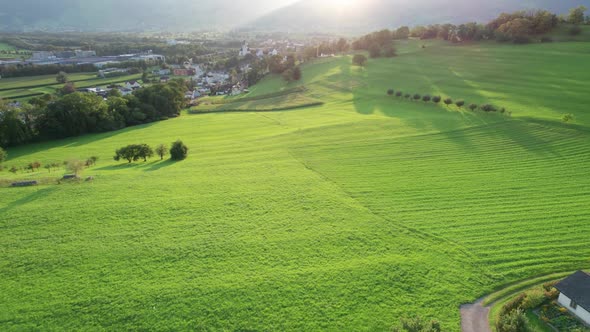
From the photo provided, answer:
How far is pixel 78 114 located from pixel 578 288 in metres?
78.2

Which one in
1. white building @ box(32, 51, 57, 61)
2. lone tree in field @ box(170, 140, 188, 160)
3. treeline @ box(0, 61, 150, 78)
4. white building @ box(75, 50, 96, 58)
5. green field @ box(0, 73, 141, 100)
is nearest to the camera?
lone tree in field @ box(170, 140, 188, 160)

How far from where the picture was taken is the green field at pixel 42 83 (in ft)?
317

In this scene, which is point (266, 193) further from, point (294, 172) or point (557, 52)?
point (557, 52)

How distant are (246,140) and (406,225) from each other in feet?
113

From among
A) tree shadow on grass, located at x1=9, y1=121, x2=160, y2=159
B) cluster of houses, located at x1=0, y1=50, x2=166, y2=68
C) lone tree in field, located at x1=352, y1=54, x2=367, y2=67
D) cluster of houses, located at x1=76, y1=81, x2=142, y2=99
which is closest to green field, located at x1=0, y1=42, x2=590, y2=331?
tree shadow on grass, located at x1=9, y1=121, x2=160, y2=159

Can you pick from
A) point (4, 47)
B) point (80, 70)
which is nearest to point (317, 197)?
point (80, 70)

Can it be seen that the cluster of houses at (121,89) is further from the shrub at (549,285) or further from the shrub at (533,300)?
the shrub at (549,285)

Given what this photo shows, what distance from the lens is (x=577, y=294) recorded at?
59.2 feet

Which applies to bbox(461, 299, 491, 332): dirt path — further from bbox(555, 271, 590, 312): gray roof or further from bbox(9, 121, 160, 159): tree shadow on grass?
bbox(9, 121, 160, 159): tree shadow on grass

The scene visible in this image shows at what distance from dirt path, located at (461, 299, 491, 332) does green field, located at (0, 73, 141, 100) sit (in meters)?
117

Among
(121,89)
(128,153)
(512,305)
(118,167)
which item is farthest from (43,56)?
(512,305)

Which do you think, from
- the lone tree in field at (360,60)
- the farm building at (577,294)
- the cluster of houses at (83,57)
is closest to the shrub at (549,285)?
the farm building at (577,294)

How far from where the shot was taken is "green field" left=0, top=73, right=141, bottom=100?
96525mm

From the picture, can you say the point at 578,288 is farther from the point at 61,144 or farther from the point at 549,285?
the point at 61,144
